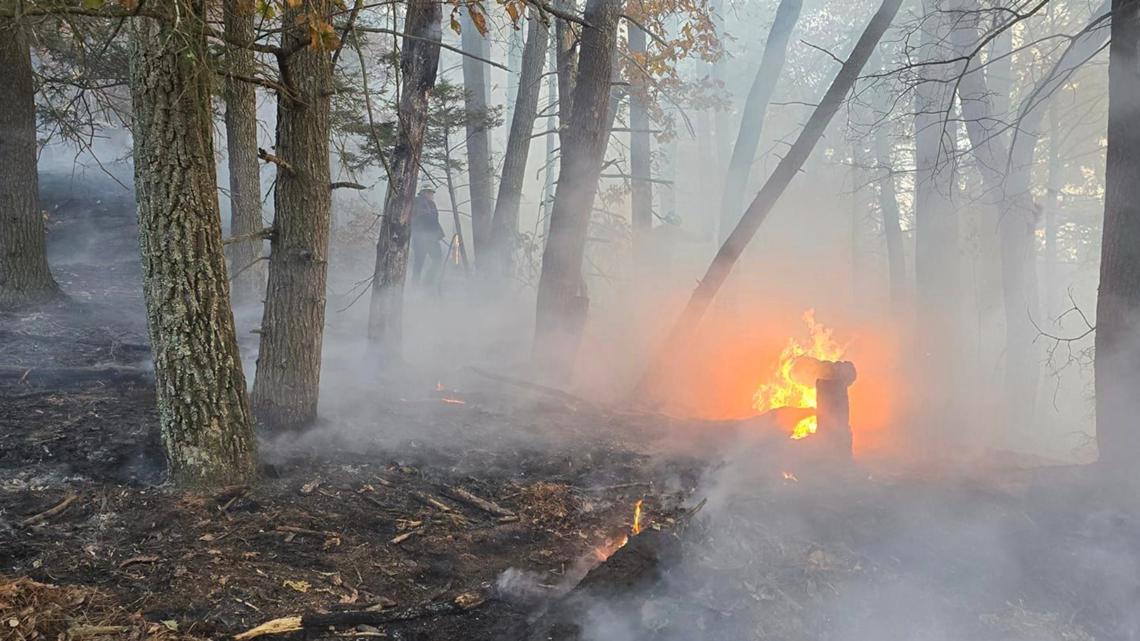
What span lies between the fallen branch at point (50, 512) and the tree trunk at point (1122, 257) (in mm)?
7321

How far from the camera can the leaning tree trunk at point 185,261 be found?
4.20 metres

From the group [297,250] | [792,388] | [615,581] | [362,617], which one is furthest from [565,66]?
[362,617]

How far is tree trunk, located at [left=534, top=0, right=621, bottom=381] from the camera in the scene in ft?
29.0

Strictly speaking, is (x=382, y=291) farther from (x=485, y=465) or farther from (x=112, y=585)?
(x=112, y=585)

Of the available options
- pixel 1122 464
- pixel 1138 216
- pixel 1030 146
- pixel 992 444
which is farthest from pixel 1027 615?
pixel 1030 146

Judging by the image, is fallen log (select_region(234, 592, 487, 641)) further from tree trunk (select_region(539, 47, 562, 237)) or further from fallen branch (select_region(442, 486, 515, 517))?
tree trunk (select_region(539, 47, 562, 237))

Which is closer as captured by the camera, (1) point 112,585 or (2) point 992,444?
A: (1) point 112,585

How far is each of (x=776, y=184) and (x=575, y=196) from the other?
2.54m

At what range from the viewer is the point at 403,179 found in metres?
8.68

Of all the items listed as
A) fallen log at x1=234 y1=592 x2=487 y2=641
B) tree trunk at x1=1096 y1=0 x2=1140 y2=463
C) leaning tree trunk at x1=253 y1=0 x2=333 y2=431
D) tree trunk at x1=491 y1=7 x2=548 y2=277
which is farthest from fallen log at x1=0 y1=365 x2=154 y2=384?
tree trunk at x1=1096 y1=0 x2=1140 y2=463

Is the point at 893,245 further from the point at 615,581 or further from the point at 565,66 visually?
the point at 615,581

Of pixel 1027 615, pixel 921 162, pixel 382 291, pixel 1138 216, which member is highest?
pixel 921 162

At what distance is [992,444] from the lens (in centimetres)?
1359

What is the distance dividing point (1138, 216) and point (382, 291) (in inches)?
301
